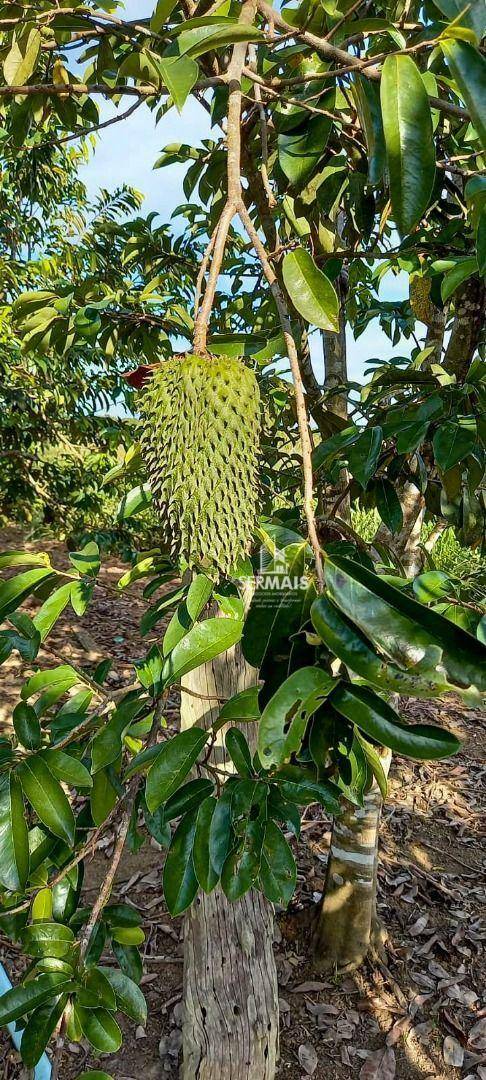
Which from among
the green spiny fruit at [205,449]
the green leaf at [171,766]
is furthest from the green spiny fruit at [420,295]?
the green leaf at [171,766]

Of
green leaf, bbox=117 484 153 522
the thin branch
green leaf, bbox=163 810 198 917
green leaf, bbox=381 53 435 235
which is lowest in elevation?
green leaf, bbox=163 810 198 917

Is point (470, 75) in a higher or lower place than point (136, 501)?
higher

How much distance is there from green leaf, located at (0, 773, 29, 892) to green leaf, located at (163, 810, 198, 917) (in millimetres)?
170

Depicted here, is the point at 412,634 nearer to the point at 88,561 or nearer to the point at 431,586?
the point at 431,586

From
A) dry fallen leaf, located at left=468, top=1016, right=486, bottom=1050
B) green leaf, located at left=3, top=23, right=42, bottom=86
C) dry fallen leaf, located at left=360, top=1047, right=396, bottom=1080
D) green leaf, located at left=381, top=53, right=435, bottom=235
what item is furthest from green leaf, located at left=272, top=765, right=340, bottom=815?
dry fallen leaf, located at left=468, top=1016, right=486, bottom=1050

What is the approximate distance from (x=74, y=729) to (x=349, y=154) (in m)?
1.05

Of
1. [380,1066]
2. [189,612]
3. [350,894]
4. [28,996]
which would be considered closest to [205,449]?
[189,612]

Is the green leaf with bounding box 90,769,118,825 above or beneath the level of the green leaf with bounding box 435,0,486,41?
beneath

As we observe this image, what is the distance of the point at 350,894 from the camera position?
183cm

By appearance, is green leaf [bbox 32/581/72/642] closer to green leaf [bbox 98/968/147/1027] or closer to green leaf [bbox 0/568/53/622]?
green leaf [bbox 0/568/53/622]

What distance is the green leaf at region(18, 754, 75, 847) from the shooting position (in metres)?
0.79

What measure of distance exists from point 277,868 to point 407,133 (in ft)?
2.41

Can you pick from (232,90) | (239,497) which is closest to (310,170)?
(232,90)

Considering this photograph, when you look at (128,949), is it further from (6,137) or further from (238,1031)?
(6,137)
